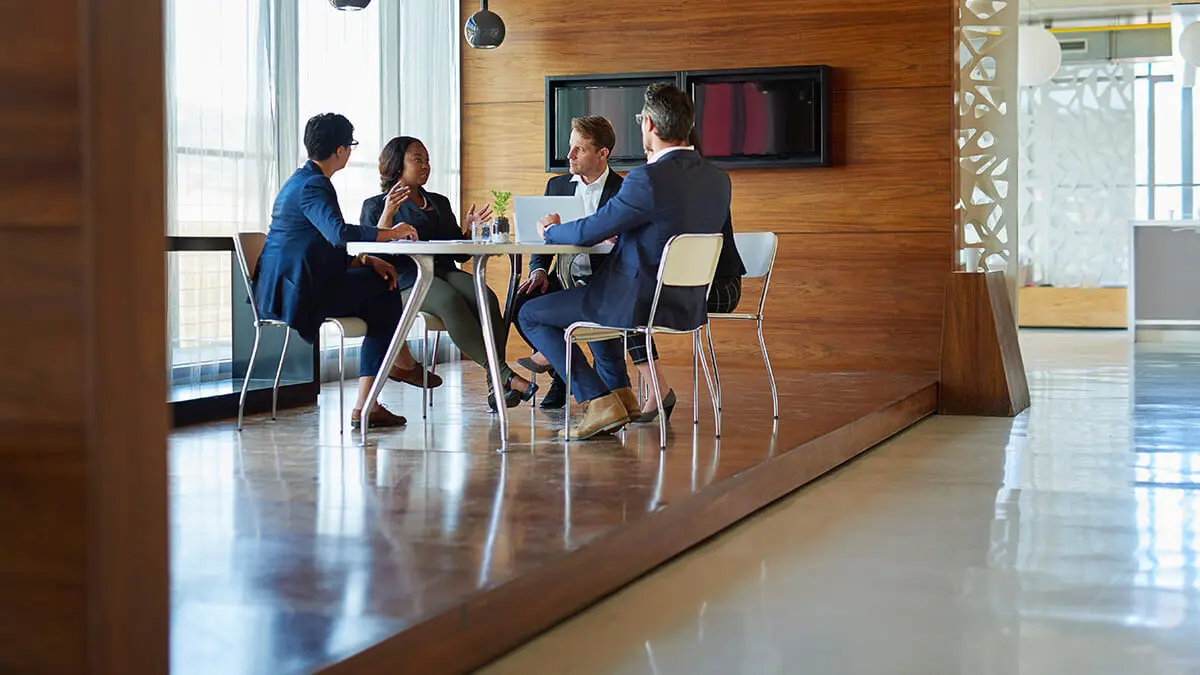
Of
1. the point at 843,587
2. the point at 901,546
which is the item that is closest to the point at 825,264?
the point at 901,546

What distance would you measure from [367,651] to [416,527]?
3.41 feet

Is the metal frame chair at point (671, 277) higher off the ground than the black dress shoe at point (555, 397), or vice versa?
the metal frame chair at point (671, 277)

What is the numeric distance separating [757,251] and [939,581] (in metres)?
2.79

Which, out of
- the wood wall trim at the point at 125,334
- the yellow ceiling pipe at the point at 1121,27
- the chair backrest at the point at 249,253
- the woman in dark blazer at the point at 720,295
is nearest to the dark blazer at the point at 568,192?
the woman in dark blazer at the point at 720,295

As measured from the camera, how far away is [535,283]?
18.9ft

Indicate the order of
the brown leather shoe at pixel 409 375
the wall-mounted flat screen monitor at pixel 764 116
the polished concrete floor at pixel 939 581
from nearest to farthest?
the polished concrete floor at pixel 939 581
the brown leather shoe at pixel 409 375
the wall-mounted flat screen monitor at pixel 764 116

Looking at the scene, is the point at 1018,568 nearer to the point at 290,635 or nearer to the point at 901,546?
the point at 901,546

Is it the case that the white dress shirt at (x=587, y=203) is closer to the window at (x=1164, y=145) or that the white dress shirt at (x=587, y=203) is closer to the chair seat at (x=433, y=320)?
the chair seat at (x=433, y=320)

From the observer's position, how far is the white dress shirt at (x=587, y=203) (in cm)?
550

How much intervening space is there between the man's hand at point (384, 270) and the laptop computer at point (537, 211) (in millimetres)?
571

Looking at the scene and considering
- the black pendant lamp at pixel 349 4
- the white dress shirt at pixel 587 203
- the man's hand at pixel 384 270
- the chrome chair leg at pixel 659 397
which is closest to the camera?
the chrome chair leg at pixel 659 397

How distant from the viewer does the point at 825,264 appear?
8.44 m

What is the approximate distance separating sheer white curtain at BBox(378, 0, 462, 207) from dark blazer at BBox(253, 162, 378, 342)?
3.29m

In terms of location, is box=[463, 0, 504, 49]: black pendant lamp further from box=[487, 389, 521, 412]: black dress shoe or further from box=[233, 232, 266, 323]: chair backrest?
box=[487, 389, 521, 412]: black dress shoe
